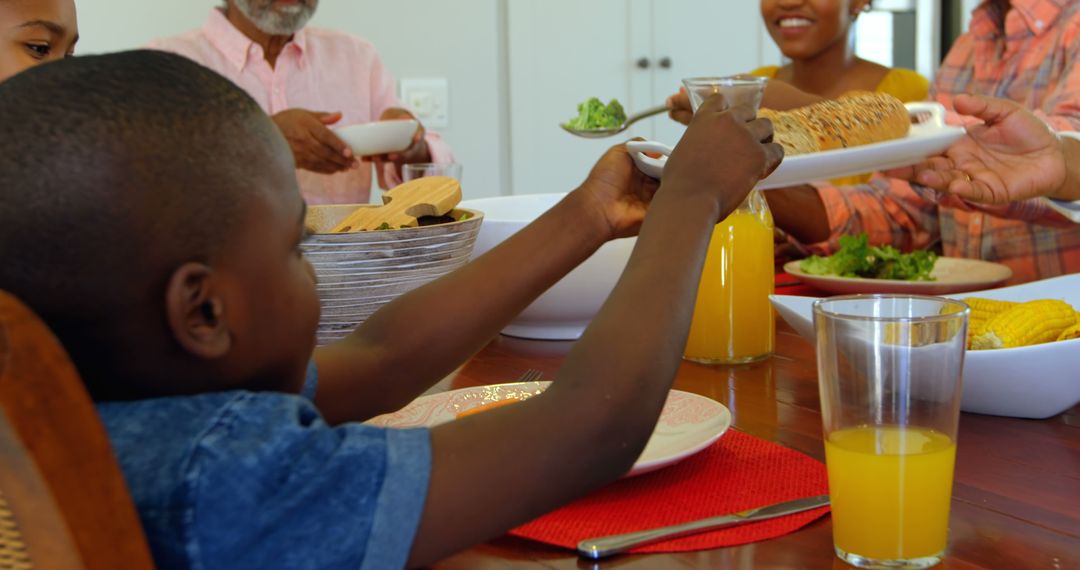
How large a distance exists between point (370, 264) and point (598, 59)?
2936 millimetres

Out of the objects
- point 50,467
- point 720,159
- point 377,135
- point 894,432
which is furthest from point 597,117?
point 50,467

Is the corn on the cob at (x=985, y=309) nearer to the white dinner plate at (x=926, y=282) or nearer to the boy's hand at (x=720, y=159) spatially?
the white dinner plate at (x=926, y=282)

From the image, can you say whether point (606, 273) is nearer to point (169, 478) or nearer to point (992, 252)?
point (169, 478)

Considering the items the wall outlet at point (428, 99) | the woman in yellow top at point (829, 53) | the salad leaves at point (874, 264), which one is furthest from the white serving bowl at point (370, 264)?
the wall outlet at point (428, 99)

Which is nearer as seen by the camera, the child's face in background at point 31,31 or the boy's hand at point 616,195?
the boy's hand at point 616,195

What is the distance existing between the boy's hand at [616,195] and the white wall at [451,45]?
8.26 feet

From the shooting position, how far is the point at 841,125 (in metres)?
1.45

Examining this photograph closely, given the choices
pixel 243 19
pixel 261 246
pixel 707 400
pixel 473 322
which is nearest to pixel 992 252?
pixel 707 400

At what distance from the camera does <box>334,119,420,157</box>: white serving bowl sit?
7.06ft

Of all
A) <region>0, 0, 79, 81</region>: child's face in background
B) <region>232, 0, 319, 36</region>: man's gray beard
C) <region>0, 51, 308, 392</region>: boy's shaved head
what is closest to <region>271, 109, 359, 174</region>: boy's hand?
<region>232, 0, 319, 36</region>: man's gray beard

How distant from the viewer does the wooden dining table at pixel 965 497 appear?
0.64m

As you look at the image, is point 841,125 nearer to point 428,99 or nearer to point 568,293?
point 568,293

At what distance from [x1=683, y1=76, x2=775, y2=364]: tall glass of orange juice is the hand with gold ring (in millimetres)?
350

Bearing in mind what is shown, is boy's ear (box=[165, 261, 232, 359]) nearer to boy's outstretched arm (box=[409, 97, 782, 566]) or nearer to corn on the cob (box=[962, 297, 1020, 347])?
boy's outstretched arm (box=[409, 97, 782, 566])
